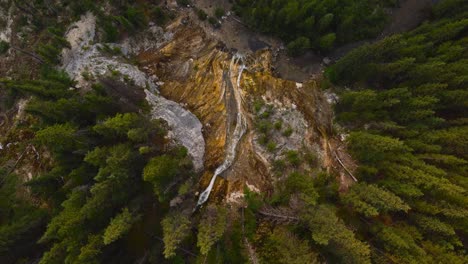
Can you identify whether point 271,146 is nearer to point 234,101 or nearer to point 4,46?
point 234,101

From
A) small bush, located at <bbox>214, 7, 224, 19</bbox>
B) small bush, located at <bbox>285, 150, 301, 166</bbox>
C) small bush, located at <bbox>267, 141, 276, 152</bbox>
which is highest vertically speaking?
small bush, located at <bbox>214, 7, 224, 19</bbox>

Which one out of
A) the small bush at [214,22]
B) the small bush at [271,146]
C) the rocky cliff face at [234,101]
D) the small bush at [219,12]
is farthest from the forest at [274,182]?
the small bush at [214,22]

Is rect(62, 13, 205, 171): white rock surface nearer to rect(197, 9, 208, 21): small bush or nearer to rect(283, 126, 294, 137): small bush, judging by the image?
rect(197, 9, 208, 21): small bush

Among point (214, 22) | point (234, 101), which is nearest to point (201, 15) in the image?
point (214, 22)

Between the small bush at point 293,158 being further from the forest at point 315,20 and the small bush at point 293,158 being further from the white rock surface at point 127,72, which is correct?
the forest at point 315,20

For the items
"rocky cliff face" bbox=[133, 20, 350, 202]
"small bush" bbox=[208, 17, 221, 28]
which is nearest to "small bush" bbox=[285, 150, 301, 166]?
"rocky cliff face" bbox=[133, 20, 350, 202]

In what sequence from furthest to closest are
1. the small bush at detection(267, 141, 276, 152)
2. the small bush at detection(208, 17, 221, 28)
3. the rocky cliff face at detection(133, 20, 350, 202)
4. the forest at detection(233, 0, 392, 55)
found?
the small bush at detection(208, 17, 221, 28), the forest at detection(233, 0, 392, 55), the small bush at detection(267, 141, 276, 152), the rocky cliff face at detection(133, 20, 350, 202)

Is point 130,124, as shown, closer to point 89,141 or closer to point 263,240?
point 89,141
